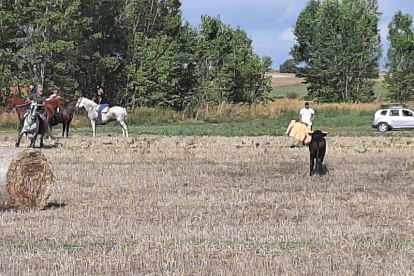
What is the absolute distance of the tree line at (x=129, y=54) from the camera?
46.8 m

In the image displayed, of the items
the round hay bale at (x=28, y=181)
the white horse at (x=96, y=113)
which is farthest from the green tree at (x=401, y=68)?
the round hay bale at (x=28, y=181)

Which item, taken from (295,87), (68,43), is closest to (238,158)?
(68,43)

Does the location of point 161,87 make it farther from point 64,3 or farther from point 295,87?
point 295,87

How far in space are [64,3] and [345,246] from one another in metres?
42.7

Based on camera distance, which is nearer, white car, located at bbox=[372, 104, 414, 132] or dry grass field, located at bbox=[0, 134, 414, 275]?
dry grass field, located at bbox=[0, 134, 414, 275]

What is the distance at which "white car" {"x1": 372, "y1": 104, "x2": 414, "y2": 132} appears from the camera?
1543 inches

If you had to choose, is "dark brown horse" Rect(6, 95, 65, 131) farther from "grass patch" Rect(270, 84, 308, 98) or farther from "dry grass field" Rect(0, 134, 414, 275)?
"grass patch" Rect(270, 84, 308, 98)

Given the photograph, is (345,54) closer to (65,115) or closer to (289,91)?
(289,91)

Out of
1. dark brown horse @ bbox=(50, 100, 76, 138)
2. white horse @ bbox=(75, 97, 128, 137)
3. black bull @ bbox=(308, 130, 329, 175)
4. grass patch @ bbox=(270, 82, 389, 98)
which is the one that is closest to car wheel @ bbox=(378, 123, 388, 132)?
white horse @ bbox=(75, 97, 128, 137)

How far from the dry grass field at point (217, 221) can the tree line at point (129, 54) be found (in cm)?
3018

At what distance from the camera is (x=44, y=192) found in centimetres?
1104

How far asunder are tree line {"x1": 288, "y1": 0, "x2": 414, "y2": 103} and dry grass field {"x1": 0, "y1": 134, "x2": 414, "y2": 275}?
55689mm

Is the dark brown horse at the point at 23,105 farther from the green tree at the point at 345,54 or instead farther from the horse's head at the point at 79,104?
the green tree at the point at 345,54

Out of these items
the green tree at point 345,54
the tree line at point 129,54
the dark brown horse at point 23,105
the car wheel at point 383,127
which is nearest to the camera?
the dark brown horse at point 23,105
